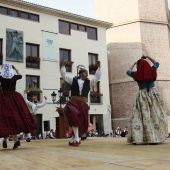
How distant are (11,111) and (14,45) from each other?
15.0m

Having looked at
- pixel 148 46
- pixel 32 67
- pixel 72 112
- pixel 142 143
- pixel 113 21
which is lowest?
pixel 142 143

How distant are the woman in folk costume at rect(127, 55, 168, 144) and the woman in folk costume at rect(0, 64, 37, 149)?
1.97 m

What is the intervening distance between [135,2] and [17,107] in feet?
70.2

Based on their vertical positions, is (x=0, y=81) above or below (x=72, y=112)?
above

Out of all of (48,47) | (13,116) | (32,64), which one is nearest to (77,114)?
(13,116)

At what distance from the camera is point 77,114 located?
5680mm

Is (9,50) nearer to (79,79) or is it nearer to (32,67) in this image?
(32,67)

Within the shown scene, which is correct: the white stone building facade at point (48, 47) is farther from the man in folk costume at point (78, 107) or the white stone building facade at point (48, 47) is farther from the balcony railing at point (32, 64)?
the man in folk costume at point (78, 107)

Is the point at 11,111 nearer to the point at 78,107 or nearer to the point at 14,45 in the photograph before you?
the point at 78,107

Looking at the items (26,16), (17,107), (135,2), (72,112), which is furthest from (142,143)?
(135,2)

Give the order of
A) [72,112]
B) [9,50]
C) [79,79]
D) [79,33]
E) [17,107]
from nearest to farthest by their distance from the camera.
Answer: [17,107] → [72,112] → [79,79] → [9,50] → [79,33]

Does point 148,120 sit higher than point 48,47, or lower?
lower

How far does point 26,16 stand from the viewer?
20.4 meters

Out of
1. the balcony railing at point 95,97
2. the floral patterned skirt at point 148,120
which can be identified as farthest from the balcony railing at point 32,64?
the floral patterned skirt at point 148,120
